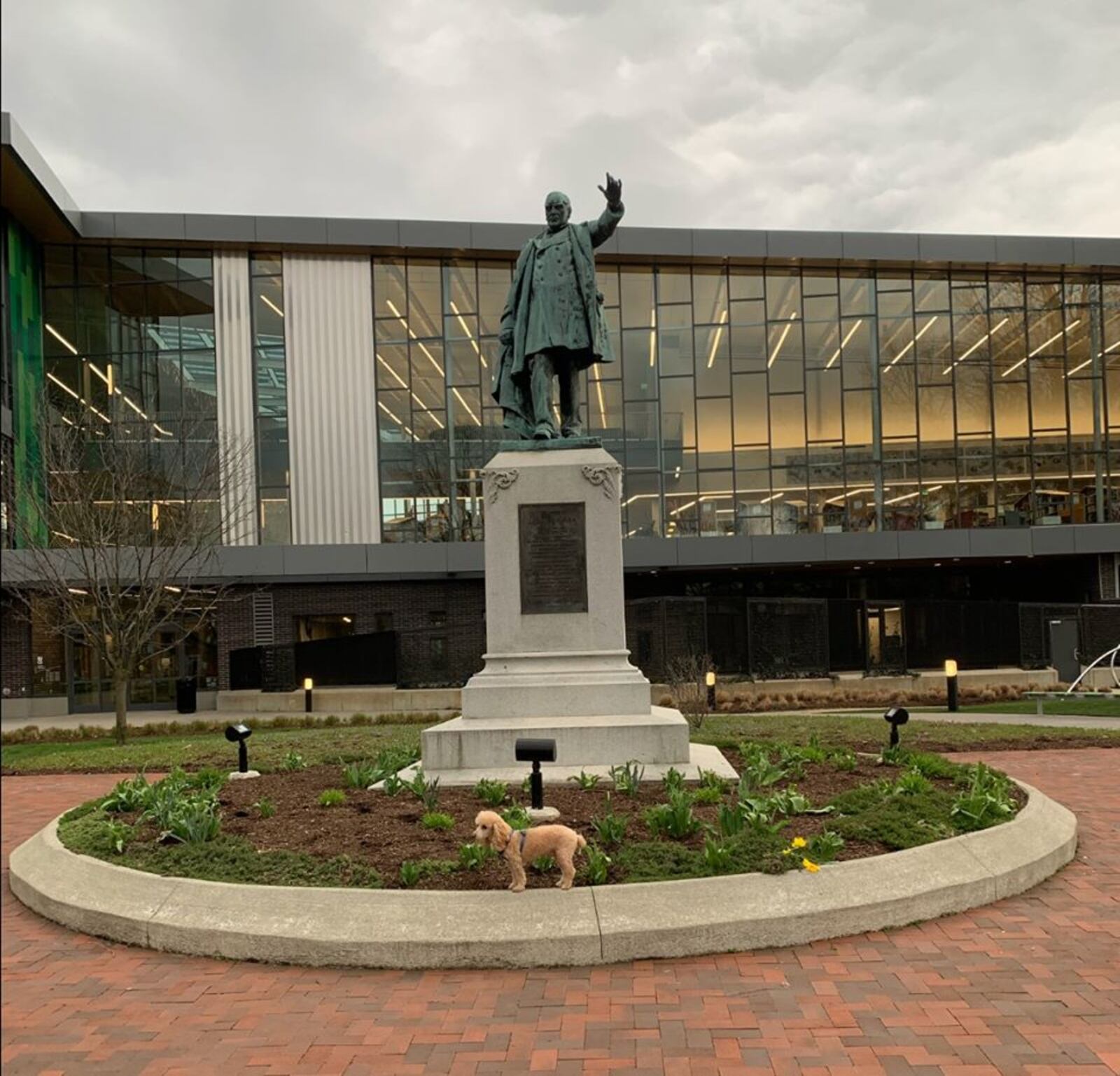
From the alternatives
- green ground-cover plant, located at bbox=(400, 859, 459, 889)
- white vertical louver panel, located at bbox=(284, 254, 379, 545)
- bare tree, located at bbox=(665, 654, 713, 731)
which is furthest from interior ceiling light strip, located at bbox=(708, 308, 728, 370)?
green ground-cover plant, located at bbox=(400, 859, 459, 889)

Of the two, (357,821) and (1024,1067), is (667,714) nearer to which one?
(357,821)

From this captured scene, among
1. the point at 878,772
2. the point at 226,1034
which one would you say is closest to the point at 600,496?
the point at 878,772

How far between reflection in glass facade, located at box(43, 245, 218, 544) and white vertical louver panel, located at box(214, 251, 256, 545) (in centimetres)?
29

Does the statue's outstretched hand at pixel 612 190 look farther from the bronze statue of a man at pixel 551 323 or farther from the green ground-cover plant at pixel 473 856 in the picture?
the green ground-cover plant at pixel 473 856

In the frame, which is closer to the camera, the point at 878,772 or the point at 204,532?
the point at 878,772

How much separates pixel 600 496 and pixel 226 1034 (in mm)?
6818

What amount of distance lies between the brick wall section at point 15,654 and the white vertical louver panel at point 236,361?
711 centimetres

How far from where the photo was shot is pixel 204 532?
23.2m

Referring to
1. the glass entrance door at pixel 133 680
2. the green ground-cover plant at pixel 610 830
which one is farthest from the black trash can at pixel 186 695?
the green ground-cover plant at pixel 610 830

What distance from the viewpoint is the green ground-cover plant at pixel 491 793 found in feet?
26.4

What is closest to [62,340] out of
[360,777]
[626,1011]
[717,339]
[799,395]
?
[717,339]

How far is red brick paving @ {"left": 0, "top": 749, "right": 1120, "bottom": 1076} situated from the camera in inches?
168

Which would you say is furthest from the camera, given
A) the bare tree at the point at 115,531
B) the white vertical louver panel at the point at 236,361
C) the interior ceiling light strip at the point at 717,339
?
the interior ceiling light strip at the point at 717,339

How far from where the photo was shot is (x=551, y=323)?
11094mm
